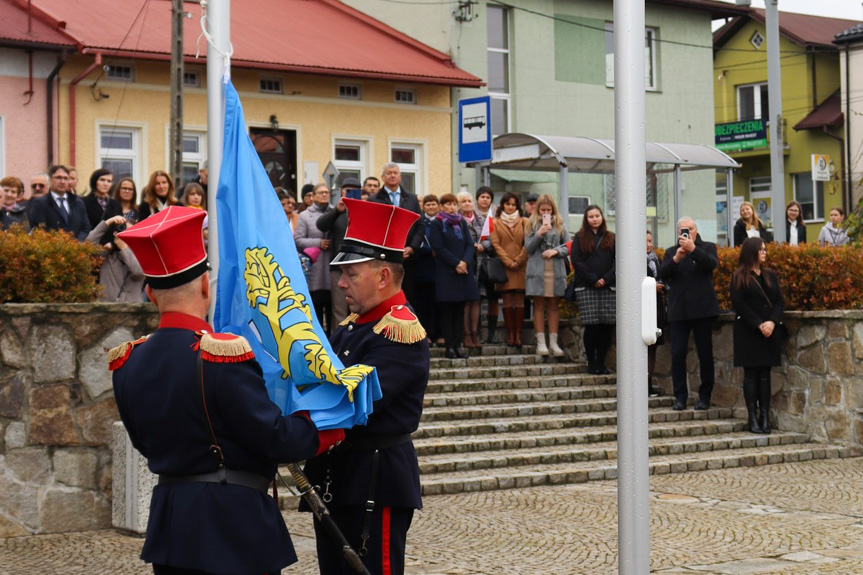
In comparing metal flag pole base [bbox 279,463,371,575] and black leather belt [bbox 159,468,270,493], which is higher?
black leather belt [bbox 159,468,270,493]

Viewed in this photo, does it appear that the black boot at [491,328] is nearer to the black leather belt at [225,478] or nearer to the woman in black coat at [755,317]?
the woman in black coat at [755,317]

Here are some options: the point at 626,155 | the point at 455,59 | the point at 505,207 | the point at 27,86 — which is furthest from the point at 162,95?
the point at 626,155

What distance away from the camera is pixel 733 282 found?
1410 centimetres

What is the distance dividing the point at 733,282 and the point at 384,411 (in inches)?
→ 367

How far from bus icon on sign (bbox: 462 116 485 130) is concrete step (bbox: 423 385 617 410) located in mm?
4400

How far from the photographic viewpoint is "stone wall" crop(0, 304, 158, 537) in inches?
366

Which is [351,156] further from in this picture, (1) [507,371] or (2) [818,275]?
(2) [818,275]

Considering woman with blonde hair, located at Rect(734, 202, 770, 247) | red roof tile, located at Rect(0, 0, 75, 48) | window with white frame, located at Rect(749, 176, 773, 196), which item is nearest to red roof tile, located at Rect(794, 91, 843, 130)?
window with white frame, located at Rect(749, 176, 773, 196)

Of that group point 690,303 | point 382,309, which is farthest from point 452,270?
point 382,309

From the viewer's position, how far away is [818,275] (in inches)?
567

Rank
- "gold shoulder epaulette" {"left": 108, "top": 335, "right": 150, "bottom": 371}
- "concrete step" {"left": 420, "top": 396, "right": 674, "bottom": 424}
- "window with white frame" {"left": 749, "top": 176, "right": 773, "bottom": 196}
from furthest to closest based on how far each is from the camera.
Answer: "window with white frame" {"left": 749, "top": 176, "right": 773, "bottom": 196} → "concrete step" {"left": 420, "top": 396, "right": 674, "bottom": 424} → "gold shoulder epaulette" {"left": 108, "top": 335, "right": 150, "bottom": 371}

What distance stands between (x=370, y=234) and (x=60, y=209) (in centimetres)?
810

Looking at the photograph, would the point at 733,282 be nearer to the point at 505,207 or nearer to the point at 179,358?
the point at 505,207

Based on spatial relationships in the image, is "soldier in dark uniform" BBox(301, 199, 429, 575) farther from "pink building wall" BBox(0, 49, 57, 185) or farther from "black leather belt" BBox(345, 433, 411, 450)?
"pink building wall" BBox(0, 49, 57, 185)
